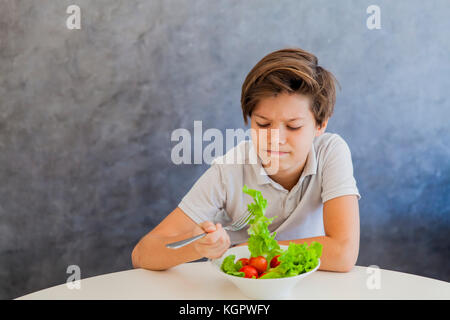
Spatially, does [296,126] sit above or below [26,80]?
below

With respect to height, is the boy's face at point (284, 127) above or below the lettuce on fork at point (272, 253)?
above

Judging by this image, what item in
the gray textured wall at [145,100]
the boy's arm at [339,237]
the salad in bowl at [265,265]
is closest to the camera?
the salad in bowl at [265,265]

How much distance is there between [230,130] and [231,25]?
0.52m

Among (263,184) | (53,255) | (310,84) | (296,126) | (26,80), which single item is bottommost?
(53,255)

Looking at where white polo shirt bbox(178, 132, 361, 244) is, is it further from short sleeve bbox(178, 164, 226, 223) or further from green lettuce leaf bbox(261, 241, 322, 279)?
green lettuce leaf bbox(261, 241, 322, 279)

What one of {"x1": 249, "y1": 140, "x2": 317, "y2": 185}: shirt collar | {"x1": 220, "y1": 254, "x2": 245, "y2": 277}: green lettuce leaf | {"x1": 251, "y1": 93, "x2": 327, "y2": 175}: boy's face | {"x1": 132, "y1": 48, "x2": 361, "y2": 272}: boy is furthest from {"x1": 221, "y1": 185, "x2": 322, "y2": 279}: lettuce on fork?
{"x1": 249, "y1": 140, "x2": 317, "y2": 185}: shirt collar

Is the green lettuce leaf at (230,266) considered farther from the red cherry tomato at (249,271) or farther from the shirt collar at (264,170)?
the shirt collar at (264,170)

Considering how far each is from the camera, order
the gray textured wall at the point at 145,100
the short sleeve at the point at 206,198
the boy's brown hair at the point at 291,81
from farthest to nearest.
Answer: the gray textured wall at the point at 145,100 → the short sleeve at the point at 206,198 → the boy's brown hair at the point at 291,81

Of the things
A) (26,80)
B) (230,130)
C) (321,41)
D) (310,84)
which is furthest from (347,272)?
(26,80)

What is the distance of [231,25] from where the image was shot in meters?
2.29

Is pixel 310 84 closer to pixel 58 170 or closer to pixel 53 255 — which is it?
pixel 58 170

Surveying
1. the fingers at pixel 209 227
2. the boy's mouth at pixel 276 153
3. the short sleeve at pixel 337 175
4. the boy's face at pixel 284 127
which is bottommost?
the fingers at pixel 209 227

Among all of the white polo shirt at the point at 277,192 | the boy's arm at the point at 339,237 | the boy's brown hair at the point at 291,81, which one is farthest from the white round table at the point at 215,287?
the boy's brown hair at the point at 291,81

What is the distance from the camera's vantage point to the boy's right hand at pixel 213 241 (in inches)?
43.2
